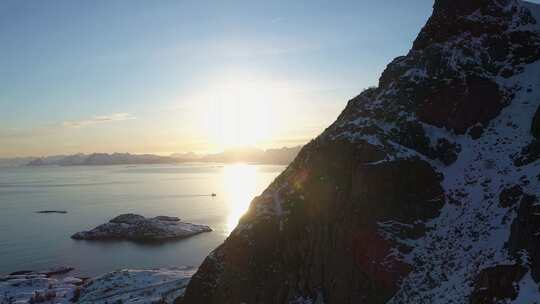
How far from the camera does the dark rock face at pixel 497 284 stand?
26.0m

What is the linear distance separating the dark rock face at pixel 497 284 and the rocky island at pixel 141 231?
319 feet

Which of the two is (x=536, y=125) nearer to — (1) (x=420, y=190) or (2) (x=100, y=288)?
(1) (x=420, y=190)

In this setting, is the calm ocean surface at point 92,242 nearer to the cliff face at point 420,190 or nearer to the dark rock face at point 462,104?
the cliff face at point 420,190

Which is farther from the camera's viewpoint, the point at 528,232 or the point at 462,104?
the point at 462,104

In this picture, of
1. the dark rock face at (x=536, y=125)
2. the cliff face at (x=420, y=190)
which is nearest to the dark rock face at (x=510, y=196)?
the cliff face at (x=420, y=190)

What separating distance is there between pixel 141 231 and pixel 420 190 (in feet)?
319

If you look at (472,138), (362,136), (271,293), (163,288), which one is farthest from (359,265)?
(163,288)

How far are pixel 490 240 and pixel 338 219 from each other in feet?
39.7

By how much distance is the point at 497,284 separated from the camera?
87.7 feet

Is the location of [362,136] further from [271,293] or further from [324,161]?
[271,293]

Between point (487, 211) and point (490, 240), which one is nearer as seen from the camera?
point (490, 240)

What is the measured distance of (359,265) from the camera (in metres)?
35.3

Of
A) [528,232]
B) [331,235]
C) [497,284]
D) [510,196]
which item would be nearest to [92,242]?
[331,235]

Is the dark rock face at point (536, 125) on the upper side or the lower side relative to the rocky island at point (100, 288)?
upper
